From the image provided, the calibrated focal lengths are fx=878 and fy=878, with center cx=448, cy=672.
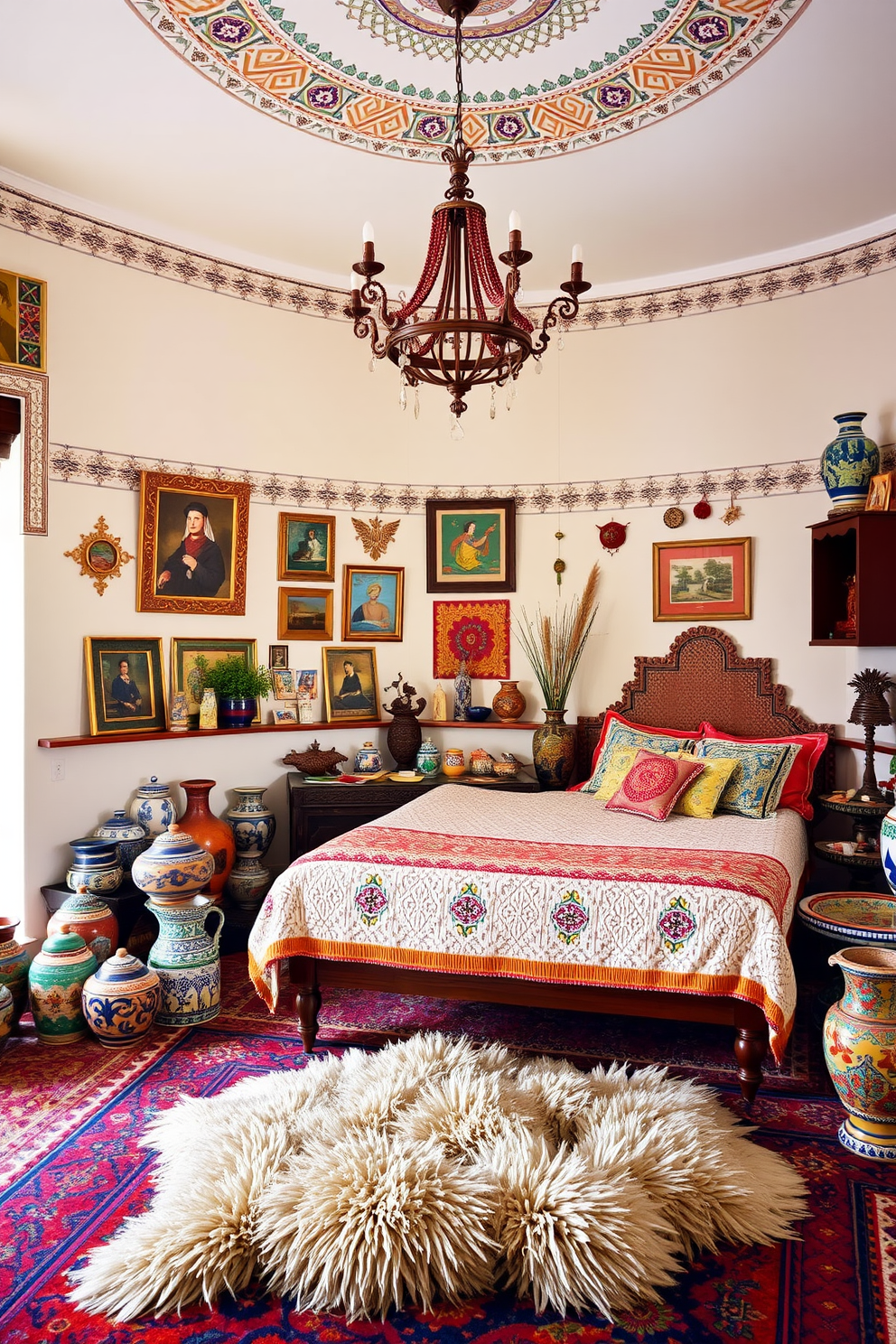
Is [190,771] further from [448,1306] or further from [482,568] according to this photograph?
[448,1306]

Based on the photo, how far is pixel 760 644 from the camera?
5645 mm


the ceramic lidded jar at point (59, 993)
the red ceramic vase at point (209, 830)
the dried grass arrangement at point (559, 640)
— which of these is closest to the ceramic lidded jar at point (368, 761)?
the red ceramic vase at point (209, 830)

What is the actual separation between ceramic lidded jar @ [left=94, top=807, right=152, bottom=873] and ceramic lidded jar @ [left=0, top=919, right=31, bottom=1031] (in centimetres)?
89

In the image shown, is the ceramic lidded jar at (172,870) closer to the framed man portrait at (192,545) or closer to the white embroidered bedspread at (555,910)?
the white embroidered bedspread at (555,910)

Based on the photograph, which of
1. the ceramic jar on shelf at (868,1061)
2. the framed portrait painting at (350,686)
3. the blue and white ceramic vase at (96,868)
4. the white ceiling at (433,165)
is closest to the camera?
the ceramic jar on shelf at (868,1061)

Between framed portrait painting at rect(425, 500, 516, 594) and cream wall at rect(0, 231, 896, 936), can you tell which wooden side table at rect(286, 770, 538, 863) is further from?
framed portrait painting at rect(425, 500, 516, 594)

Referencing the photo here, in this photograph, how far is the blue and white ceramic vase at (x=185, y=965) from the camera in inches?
158

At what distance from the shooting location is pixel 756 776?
486 cm

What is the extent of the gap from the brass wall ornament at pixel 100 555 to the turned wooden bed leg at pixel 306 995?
2560 millimetres

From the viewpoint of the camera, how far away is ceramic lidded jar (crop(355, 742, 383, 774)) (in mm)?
5984

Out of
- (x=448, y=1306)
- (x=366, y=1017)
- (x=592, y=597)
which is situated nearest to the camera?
(x=448, y=1306)

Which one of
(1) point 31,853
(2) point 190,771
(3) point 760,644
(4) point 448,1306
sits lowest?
(4) point 448,1306

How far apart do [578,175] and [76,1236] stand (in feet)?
16.4

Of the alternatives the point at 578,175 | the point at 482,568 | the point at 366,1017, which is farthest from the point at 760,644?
the point at 366,1017
